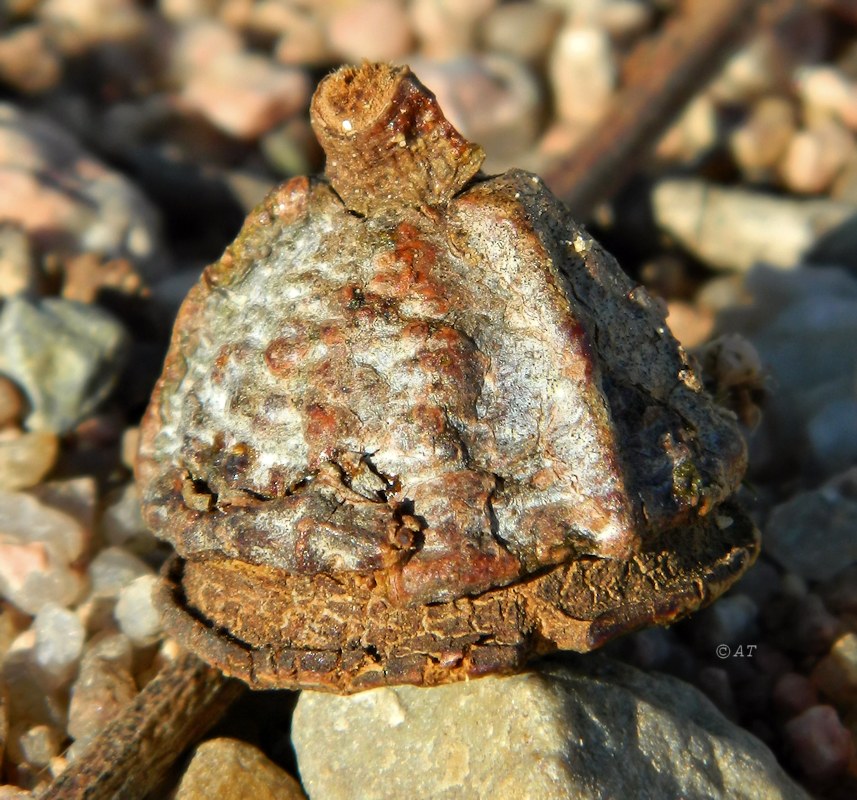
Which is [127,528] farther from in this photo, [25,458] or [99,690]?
[99,690]

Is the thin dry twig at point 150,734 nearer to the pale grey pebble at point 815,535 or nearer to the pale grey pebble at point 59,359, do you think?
the pale grey pebble at point 59,359

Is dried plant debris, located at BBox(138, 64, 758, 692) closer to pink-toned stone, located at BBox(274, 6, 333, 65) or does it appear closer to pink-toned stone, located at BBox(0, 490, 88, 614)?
pink-toned stone, located at BBox(0, 490, 88, 614)

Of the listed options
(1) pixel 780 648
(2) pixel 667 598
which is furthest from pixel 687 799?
(1) pixel 780 648

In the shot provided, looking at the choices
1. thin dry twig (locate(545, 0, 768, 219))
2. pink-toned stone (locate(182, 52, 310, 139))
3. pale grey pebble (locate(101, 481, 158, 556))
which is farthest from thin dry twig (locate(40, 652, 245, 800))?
pink-toned stone (locate(182, 52, 310, 139))

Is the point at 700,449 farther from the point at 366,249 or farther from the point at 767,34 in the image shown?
the point at 767,34

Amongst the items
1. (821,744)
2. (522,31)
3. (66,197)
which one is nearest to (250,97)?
(66,197)
